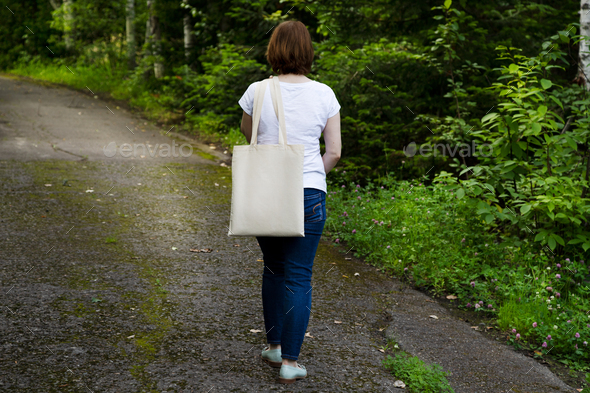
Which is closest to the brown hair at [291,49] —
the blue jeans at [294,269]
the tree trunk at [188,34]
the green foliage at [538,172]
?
the blue jeans at [294,269]

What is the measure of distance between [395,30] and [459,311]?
4988mm

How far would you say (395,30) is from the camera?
8.10m

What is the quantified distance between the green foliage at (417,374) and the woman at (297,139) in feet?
2.19

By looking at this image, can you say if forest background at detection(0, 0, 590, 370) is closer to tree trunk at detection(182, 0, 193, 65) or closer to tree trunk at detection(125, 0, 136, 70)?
tree trunk at detection(182, 0, 193, 65)

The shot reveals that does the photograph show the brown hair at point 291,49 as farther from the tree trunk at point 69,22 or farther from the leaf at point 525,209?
the tree trunk at point 69,22

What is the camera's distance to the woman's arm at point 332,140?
299cm

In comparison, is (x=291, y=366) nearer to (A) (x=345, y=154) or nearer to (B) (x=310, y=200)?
(B) (x=310, y=200)

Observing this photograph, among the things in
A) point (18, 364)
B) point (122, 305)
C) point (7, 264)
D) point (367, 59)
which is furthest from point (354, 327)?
point (367, 59)

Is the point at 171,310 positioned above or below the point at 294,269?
below

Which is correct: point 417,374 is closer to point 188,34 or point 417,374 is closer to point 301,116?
point 301,116

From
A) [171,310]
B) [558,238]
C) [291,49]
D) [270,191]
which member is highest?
[291,49]

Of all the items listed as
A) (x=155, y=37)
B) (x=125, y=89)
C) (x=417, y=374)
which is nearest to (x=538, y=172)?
(x=417, y=374)

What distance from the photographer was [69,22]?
19.0 m

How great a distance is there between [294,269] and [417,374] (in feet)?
3.53
